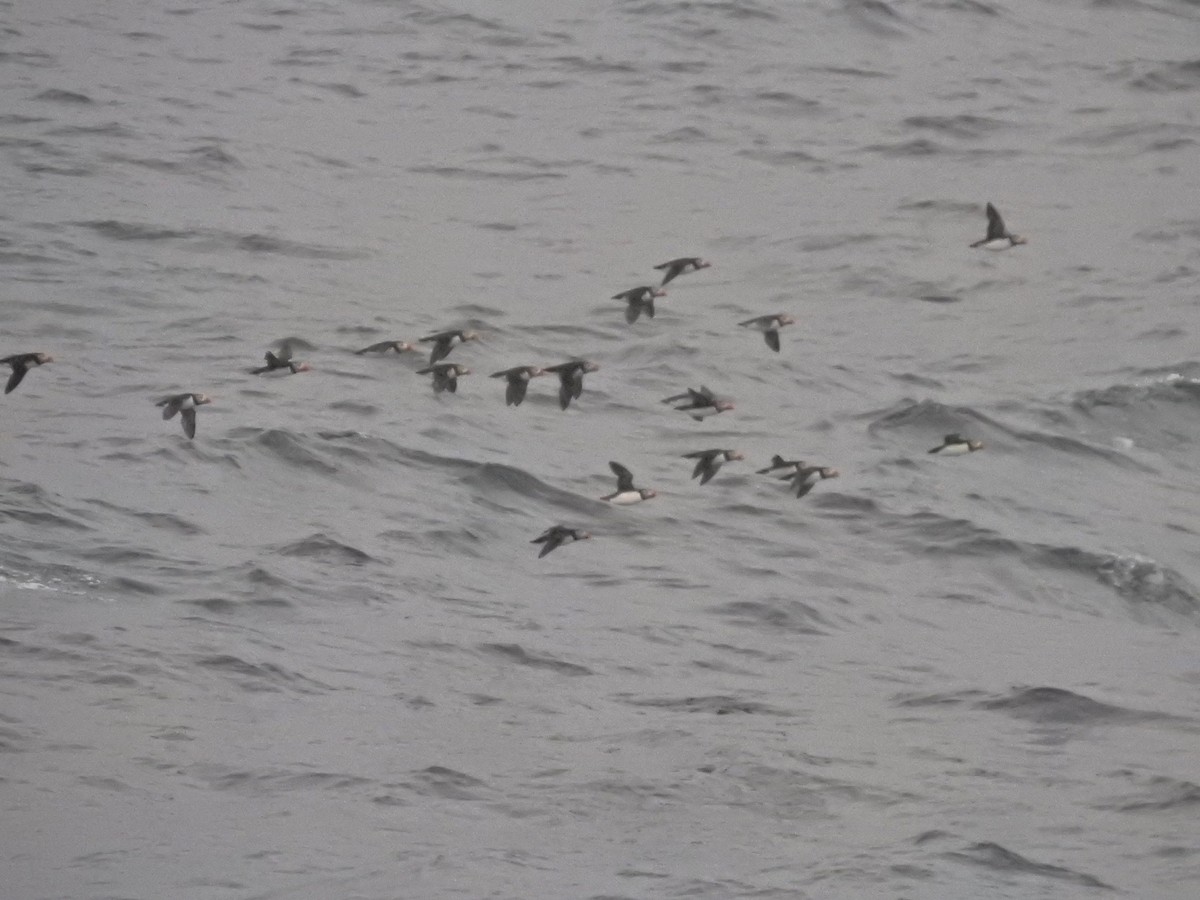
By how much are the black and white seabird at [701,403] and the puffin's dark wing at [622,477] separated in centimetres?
A: 107

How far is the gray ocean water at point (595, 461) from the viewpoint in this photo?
21109mm

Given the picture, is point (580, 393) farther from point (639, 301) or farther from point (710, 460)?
point (710, 460)

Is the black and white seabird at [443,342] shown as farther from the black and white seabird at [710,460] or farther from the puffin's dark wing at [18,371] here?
the puffin's dark wing at [18,371]

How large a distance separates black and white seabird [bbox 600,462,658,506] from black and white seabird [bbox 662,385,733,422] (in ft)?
3.22

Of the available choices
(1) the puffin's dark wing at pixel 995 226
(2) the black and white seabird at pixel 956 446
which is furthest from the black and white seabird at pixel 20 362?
(1) the puffin's dark wing at pixel 995 226

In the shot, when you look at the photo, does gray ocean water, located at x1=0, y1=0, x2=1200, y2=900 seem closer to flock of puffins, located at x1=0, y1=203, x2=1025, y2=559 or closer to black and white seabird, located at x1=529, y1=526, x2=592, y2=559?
black and white seabird, located at x1=529, y1=526, x2=592, y2=559

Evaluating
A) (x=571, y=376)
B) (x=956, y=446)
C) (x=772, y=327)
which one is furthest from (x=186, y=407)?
(x=956, y=446)

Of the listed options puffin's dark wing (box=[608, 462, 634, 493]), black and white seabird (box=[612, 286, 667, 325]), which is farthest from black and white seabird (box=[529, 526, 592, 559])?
black and white seabird (box=[612, 286, 667, 325])

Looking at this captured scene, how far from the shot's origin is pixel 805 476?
2756 cm

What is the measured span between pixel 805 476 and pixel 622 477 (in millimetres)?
2252

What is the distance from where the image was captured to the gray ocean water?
831 inches

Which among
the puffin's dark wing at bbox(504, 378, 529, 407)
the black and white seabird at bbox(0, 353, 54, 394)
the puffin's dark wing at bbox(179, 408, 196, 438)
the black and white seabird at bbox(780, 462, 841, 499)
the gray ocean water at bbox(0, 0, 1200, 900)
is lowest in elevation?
the gray ocean water at bbox(0, 0, 1200, 900)

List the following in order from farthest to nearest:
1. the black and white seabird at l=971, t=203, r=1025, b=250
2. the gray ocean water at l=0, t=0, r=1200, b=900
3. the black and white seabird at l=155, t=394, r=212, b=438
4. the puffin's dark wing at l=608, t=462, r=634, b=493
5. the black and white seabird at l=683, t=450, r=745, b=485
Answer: the black and white seabird at l=971, t=203, r=1025, b=250, the black and white seabird at l=683, t=450, r=745, b=485, the black and white seabird at l=155, t=394, r=212, b=438, the puffin's dark wing at l=608, t=462, r=634, b=493, the gray ocean water at l=0, t=0, r=1200, b=900

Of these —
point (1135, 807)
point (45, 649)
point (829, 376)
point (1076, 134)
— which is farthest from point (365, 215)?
point (1135, 807)
